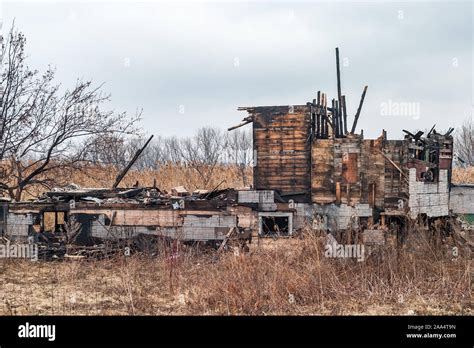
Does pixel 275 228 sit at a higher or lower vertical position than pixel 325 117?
lower

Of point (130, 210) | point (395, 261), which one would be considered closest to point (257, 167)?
point (130, 210)

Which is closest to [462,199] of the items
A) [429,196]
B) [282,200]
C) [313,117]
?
[429,196]

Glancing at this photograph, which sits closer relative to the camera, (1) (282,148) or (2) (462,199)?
(1) (282,148)

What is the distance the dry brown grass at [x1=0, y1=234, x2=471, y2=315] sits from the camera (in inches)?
301

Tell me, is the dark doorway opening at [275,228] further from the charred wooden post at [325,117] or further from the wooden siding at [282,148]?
the charred wooden post at [325,117]

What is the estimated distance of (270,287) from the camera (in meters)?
7.87

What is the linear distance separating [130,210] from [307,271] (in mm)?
5913

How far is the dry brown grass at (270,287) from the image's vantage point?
25.1 feet

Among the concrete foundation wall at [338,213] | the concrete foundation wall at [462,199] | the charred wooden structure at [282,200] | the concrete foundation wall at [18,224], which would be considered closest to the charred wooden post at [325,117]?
the charred wooden structure at [282,200]

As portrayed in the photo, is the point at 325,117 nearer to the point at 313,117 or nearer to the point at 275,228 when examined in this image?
the point at 313,117

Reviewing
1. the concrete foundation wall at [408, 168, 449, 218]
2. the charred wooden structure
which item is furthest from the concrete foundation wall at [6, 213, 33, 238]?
the concrete foundation wall at [408, 168, 449, 218]

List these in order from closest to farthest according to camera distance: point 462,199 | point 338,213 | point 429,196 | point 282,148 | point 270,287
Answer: point 270,287 < point 338,213 < point 282,148 < point 429,196 < point 462,199

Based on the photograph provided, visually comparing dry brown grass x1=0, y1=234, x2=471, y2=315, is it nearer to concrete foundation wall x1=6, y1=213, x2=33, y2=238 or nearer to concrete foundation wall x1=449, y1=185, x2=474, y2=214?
concrete foundation wall x1=6, y1=213, x2=33, y2=238
